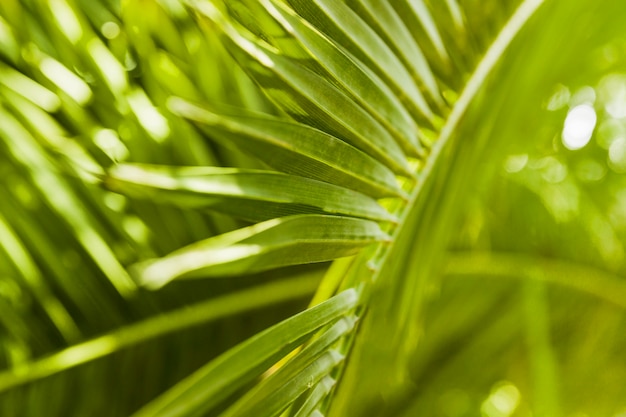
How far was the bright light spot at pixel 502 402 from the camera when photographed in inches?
39.6

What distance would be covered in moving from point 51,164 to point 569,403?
827 mm

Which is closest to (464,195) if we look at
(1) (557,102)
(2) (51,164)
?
(2) (51,164)

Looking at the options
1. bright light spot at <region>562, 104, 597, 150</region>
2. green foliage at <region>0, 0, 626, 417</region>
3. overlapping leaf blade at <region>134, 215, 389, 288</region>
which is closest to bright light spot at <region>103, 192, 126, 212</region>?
green foliage at <region>0, 0, 626, 417</region>

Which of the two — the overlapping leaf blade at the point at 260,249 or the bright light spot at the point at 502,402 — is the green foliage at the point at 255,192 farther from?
the bright light spot at the point at 502,402

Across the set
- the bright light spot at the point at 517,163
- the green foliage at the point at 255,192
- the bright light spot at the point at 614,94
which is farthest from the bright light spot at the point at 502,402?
the bright light spot at the point at 614,94

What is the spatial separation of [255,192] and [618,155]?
914mm

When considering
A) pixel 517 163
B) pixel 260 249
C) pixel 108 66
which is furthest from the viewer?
pixel 517 163

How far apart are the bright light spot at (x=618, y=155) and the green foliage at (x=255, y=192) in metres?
0.23

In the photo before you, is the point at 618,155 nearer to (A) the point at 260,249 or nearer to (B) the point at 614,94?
(B) the point at 614,94

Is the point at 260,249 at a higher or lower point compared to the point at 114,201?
lower

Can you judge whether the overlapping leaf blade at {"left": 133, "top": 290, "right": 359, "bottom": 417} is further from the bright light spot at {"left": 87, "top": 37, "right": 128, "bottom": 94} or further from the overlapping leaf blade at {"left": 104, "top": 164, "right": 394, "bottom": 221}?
the bright light spot at {"left": 87, "top": 37, "right": 128, "bottom": 94}

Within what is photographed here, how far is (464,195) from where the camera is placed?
1.75 ft

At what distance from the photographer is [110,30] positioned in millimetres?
554

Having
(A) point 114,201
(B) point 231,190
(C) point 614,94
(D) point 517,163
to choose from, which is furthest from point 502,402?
(B) point 231,190
